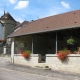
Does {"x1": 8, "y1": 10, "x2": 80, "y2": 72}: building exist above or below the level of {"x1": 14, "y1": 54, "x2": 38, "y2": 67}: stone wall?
above

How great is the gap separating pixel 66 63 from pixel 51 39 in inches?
385

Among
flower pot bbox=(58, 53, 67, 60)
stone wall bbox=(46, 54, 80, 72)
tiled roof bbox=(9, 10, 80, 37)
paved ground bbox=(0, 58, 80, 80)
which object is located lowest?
paved ground bbox=(0, 58, 80, 80)

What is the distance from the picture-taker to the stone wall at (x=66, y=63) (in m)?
16.4

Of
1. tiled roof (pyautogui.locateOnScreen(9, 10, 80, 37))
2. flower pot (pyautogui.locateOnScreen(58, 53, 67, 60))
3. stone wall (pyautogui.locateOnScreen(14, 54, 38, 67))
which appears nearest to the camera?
flower pot (pyautogui.locateOnScreen(58, 53, 67, 60))

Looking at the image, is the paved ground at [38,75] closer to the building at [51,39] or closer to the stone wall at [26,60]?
the building at [51,39]

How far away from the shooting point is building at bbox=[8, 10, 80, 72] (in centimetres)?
1743

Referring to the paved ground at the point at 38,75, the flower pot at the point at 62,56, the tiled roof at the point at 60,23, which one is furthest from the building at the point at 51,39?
the paved ground at the point at 38,75

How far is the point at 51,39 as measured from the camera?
26875mm

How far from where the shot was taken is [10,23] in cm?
5766

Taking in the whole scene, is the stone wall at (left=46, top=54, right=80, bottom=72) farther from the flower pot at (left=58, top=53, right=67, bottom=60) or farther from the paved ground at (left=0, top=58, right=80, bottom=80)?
the paved ground at (left=0, top=58, right=80, bottom=80)

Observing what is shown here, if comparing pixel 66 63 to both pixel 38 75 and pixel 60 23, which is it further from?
pixel 60 23

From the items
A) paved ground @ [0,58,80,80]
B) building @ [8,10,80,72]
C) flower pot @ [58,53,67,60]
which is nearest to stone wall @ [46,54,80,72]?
building @ [8,10,80,72]

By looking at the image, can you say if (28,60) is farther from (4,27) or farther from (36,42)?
(4,27)

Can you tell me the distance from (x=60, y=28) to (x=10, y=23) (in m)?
40.8
